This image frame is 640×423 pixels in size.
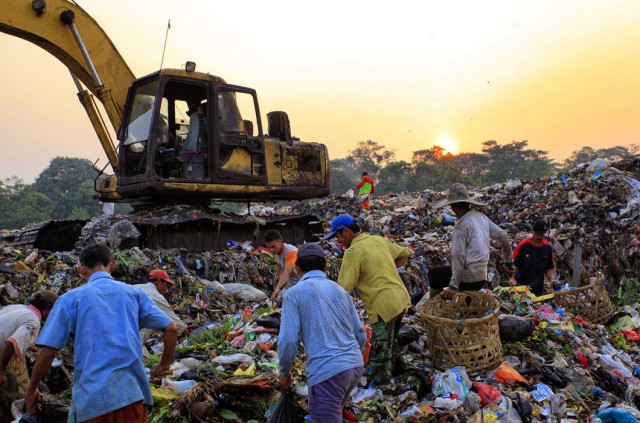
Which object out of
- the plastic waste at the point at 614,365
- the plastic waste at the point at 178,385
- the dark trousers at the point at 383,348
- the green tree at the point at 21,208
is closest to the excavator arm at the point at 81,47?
the plastic waste at the point at 178,385

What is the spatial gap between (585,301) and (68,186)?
1587 inches

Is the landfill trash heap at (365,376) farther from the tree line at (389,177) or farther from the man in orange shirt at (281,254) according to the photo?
the tree line at (389,177)

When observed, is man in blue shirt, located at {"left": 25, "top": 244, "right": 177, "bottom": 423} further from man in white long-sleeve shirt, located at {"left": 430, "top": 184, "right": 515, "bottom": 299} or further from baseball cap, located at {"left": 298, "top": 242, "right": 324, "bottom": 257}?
man in white long-sleeve shirt, located at {"left": 430, "top": 184, "right": 515, "bottom": 299}

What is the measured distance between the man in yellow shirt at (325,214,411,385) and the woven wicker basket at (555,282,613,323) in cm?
276

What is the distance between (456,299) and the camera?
494 cm

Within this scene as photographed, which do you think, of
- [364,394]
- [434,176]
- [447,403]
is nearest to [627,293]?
[447,403]

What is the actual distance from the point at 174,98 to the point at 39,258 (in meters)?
3.30

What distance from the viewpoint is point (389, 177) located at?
37.5m

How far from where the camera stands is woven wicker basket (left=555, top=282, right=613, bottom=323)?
235 inches

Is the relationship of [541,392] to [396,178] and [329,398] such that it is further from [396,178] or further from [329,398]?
[396,178]

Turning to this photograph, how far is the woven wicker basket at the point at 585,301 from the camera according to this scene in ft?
19.6

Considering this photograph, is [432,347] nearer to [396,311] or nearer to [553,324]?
[396,311]

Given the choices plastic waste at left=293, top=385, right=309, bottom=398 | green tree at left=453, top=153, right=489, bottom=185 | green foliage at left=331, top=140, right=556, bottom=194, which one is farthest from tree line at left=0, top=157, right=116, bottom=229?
green tree at left=453, top=153, right=489, bottom=185

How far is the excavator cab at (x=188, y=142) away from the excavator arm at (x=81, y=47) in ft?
3.67
